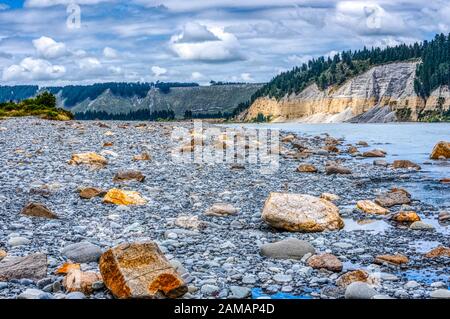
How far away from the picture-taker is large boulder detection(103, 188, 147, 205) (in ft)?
44.1

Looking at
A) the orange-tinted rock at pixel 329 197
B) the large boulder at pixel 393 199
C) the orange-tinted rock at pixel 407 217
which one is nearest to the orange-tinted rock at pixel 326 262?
the orange-tinted rock at pixel 407 217

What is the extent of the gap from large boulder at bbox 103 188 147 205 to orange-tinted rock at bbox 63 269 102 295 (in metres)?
6.09

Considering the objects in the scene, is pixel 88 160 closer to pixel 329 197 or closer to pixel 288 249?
pixel 329 197

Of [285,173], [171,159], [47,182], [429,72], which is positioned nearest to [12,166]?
[47,182]

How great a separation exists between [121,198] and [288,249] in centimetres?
595

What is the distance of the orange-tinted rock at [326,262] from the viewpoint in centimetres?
821

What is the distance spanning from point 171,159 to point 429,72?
6948 inches

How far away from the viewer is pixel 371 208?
13453mm

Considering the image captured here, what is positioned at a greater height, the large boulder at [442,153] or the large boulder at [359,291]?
the large boulder at [359,291]

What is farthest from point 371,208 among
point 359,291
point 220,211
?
point 359,291

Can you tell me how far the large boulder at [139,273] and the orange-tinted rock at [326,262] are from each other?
2.41 m

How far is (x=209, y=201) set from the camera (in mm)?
14766

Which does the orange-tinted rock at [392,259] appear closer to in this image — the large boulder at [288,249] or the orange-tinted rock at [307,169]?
the large boulder at [288,249]
